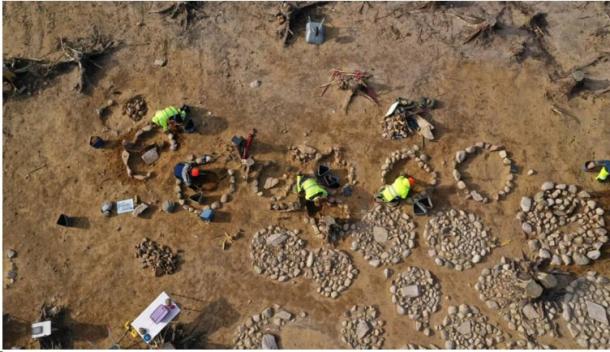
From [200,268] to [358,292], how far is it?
15.3 feet

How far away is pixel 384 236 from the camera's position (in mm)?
13836

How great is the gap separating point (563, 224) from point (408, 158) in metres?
4.90

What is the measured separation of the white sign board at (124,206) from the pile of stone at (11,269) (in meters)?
3.32

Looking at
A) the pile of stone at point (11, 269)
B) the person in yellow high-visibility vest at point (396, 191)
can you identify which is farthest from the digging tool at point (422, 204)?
the pile of stone at point (11, 269)

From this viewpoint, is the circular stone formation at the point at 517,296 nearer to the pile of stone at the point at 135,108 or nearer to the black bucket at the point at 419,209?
the black bucket at the point at 419,209

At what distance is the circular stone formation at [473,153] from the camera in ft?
46.3

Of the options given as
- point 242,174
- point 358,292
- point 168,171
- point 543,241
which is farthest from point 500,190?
point 168,171

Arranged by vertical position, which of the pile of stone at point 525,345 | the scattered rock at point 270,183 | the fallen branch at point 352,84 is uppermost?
the fallen branch at point 352,84

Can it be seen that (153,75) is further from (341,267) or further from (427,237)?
(427,237)

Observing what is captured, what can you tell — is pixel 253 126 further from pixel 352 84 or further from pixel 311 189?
pixel 352 84

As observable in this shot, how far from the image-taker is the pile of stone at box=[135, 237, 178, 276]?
45.0ft

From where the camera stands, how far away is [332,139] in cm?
1476

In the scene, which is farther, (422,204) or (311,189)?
(422,204)

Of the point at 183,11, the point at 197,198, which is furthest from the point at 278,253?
the point at 183,11
